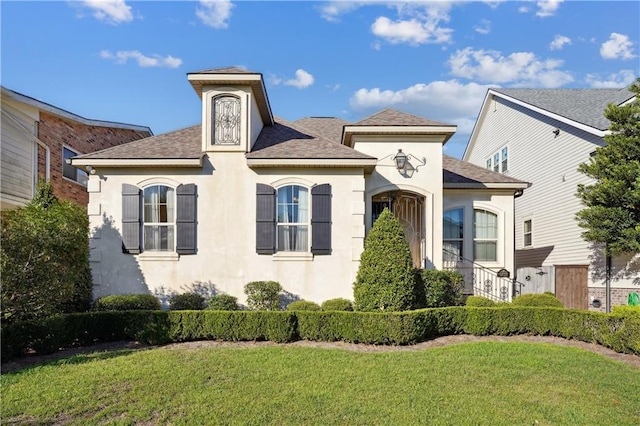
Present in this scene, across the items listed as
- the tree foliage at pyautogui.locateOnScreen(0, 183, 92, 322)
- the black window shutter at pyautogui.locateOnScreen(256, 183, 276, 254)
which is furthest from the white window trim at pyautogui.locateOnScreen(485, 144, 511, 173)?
the tree foliage at pyautogui.locateOnScreen(0, 183, 92, 322)

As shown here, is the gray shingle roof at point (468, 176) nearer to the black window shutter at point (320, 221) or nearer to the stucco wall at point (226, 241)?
the stucco wall at point (226, 241)

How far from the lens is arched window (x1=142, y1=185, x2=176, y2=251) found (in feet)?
35.3

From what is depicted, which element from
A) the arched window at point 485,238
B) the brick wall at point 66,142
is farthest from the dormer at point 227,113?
the arched window at point 485,238

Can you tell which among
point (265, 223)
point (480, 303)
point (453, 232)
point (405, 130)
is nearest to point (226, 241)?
point (265, 223)

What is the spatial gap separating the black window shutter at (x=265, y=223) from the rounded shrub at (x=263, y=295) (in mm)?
850

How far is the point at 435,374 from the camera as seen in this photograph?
21.6 ft

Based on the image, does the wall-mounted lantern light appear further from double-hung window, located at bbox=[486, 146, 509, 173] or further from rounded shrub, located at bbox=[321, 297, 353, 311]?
double-hung window, located at bbox=[486, 146, 509, 173]

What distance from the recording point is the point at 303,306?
993 cm

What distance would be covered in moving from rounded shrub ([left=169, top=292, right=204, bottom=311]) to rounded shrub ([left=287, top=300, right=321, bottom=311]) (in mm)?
2185

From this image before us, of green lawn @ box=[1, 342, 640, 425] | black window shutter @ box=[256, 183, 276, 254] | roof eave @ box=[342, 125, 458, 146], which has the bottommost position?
green lawn @ box=[1, 342, 640, 425]

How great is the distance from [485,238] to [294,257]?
20.1 ft

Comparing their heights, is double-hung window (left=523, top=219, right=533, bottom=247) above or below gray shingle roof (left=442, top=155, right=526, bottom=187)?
below

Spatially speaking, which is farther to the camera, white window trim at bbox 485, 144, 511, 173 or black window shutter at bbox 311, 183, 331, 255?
Result: white window trim at bbox 485, 144, 511, 173

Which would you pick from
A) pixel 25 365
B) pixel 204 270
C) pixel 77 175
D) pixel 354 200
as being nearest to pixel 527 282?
pixel 354 200
